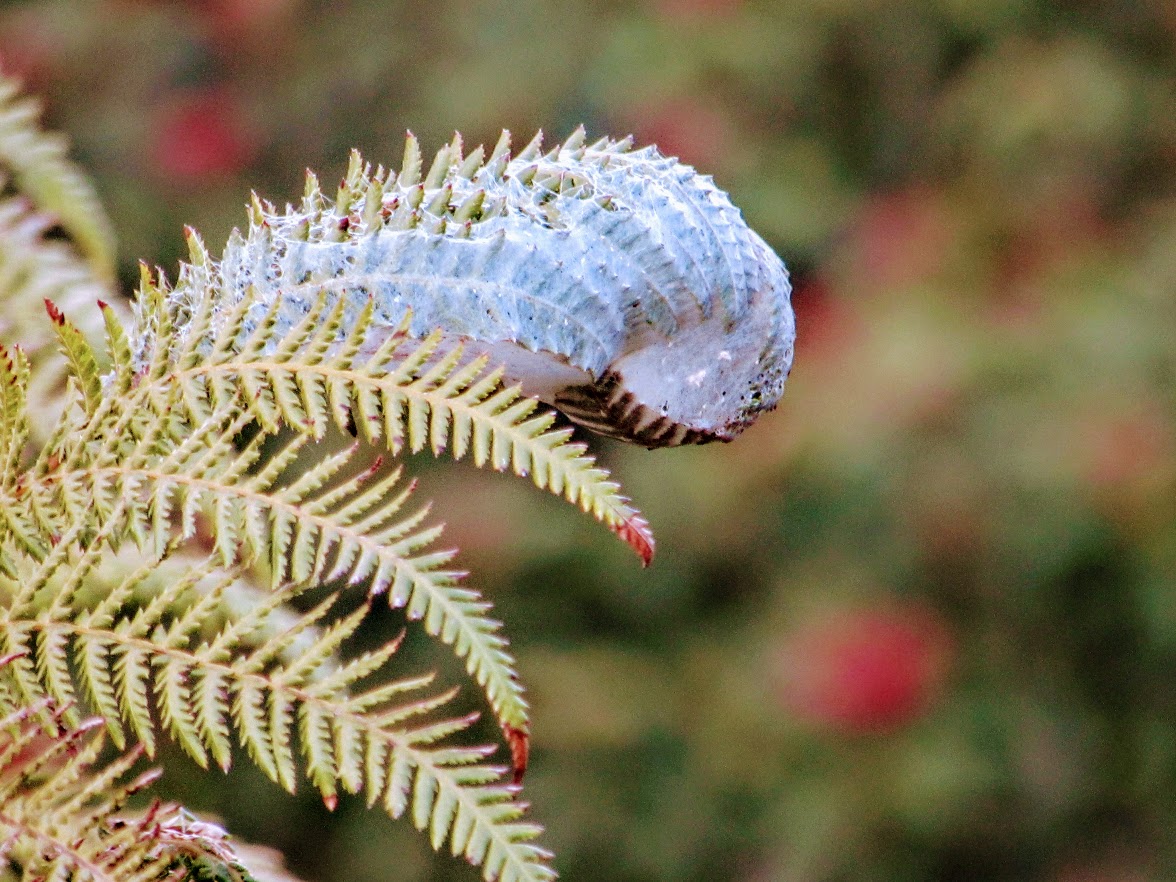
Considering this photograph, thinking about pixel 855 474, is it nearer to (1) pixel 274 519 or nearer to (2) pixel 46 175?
(2) pixel 46 175

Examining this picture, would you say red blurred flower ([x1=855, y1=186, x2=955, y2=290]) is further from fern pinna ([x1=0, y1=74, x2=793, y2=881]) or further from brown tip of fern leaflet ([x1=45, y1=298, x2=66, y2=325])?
brown tip of fern leaflet ([x1=45, y1=298, x2=66, y2=325])

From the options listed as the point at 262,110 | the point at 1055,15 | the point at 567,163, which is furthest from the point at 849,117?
the point at 567,163

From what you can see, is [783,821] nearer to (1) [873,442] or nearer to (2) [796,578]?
(2) [796,578]

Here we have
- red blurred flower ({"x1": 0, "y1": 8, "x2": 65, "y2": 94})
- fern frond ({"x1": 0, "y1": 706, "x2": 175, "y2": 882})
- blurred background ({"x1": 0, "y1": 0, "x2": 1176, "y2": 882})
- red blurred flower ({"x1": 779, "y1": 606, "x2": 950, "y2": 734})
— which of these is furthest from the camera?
red blurred flower ({"x1": 0, "y1": 8, "x2": 65, "y2": 94})

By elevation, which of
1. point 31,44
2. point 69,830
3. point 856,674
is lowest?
point 69,830

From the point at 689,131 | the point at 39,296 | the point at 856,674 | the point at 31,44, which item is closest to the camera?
the point at 39,296

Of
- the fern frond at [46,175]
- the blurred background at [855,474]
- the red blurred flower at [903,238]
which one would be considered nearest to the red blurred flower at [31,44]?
the blurred background at [855,474]

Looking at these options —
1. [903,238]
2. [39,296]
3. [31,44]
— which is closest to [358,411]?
[39,296]

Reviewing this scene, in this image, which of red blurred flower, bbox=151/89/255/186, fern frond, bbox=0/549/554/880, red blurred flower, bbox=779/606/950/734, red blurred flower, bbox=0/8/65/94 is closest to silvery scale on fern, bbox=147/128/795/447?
fern frond, bbox=0/549/554/880
